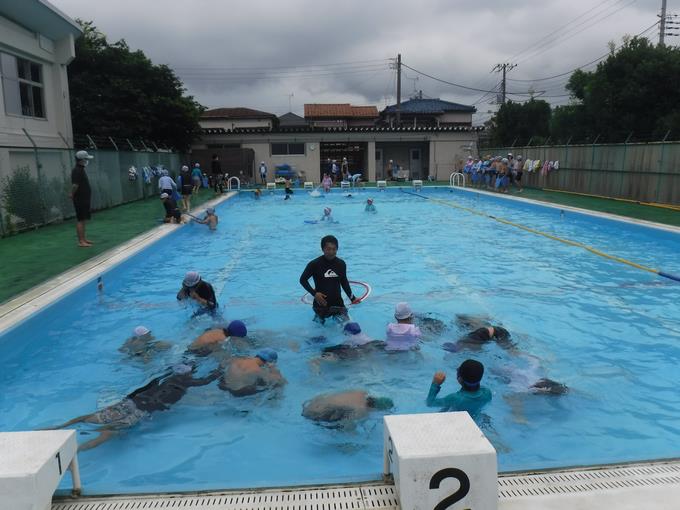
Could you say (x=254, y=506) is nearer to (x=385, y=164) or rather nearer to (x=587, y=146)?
(x=587, y=146)

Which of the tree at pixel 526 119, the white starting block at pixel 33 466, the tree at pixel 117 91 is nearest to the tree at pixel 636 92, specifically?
the tree at pixel 526 119

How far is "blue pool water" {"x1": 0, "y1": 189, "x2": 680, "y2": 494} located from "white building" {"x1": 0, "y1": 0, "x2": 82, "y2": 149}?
293 inches

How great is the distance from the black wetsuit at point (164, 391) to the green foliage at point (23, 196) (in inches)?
360

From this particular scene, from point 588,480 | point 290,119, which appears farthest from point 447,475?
point 290,119

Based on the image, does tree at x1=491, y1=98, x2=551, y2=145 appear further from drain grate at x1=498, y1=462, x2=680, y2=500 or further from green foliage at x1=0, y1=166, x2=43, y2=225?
drain grate at x1=498, y1=462, x2=680, y2=500

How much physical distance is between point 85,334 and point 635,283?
8498 millimetres

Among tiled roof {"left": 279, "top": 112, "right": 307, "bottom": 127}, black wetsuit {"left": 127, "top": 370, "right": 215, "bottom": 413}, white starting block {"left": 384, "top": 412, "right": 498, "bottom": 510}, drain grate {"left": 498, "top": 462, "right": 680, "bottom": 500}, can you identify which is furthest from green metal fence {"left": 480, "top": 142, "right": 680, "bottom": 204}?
tiled roof {"left": 279, "top": 112, "right": 307, "bottom": 127}

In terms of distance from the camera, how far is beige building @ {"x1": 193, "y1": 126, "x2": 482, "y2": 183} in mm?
34500

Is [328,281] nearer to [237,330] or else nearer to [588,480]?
[237,330]

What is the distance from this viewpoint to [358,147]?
37438 millimetres

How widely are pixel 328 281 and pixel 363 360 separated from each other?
119cm

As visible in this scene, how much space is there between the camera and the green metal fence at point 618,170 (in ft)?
56.2

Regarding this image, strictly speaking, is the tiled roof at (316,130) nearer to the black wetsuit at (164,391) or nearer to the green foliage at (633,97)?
the green foliage at (633,97)

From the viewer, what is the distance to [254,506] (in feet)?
9.04
